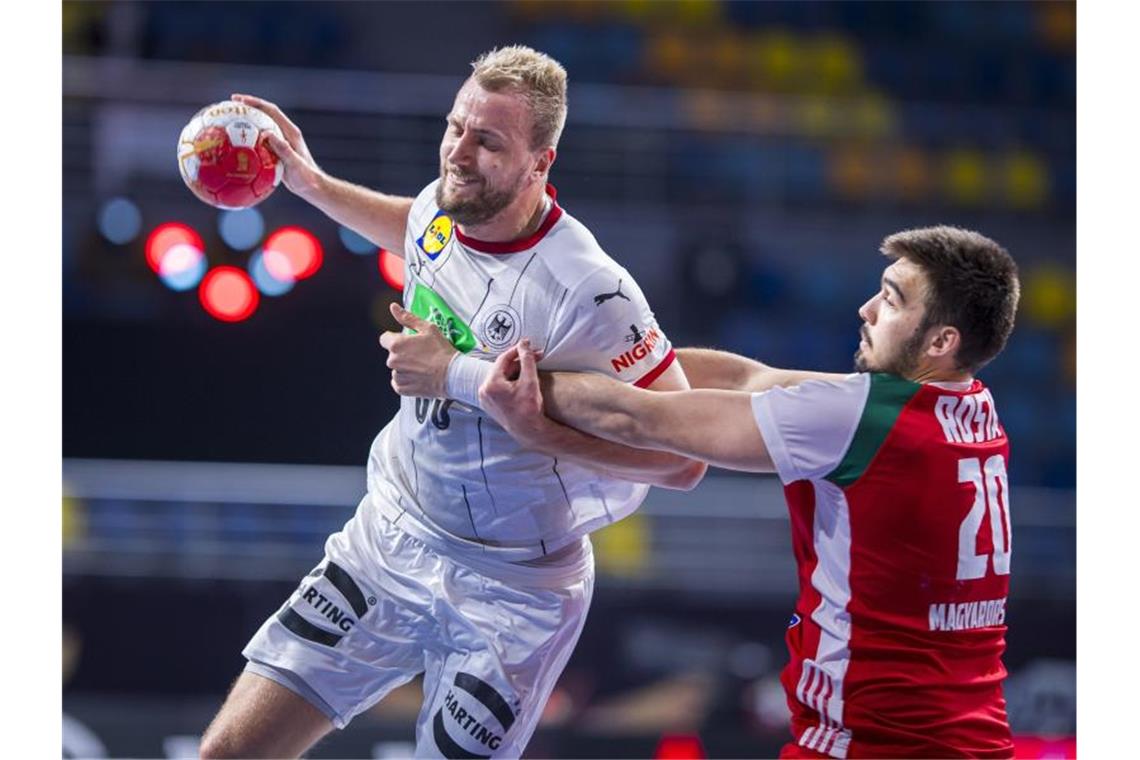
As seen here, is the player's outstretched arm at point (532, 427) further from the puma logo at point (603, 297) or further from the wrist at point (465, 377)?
the puma logo at point (603, 297)

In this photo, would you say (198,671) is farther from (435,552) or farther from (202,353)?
(435,552)

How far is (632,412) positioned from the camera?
350 centimetres

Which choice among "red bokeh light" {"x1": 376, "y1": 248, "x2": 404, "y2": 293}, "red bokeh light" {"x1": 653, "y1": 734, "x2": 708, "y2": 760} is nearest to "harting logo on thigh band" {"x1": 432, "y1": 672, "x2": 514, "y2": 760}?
"red bokeh light" {"x1": 653, "y1": 734, "x2": 708, "y2": 760}

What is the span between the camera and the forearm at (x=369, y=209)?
434 centimetres

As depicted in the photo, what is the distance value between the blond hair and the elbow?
99 centimetres

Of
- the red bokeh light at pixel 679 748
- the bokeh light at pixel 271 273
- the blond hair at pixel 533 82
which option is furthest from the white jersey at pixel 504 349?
the bokeh light at pixel 271 273

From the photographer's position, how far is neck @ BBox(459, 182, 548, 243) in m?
3.87

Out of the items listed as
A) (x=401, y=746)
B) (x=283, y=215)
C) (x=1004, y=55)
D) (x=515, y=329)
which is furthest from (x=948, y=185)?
(x=515, y=329)

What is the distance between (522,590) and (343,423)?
5.38 metres

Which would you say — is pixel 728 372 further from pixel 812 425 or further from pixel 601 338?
pixel 812 425

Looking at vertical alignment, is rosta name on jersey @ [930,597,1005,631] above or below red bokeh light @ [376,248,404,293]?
below

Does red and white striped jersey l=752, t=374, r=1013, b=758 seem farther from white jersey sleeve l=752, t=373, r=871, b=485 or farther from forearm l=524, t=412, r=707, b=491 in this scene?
forearm l=524, t=412, r=707, b=491

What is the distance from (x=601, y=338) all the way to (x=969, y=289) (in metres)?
1.00

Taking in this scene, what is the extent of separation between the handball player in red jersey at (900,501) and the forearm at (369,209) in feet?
4.23
